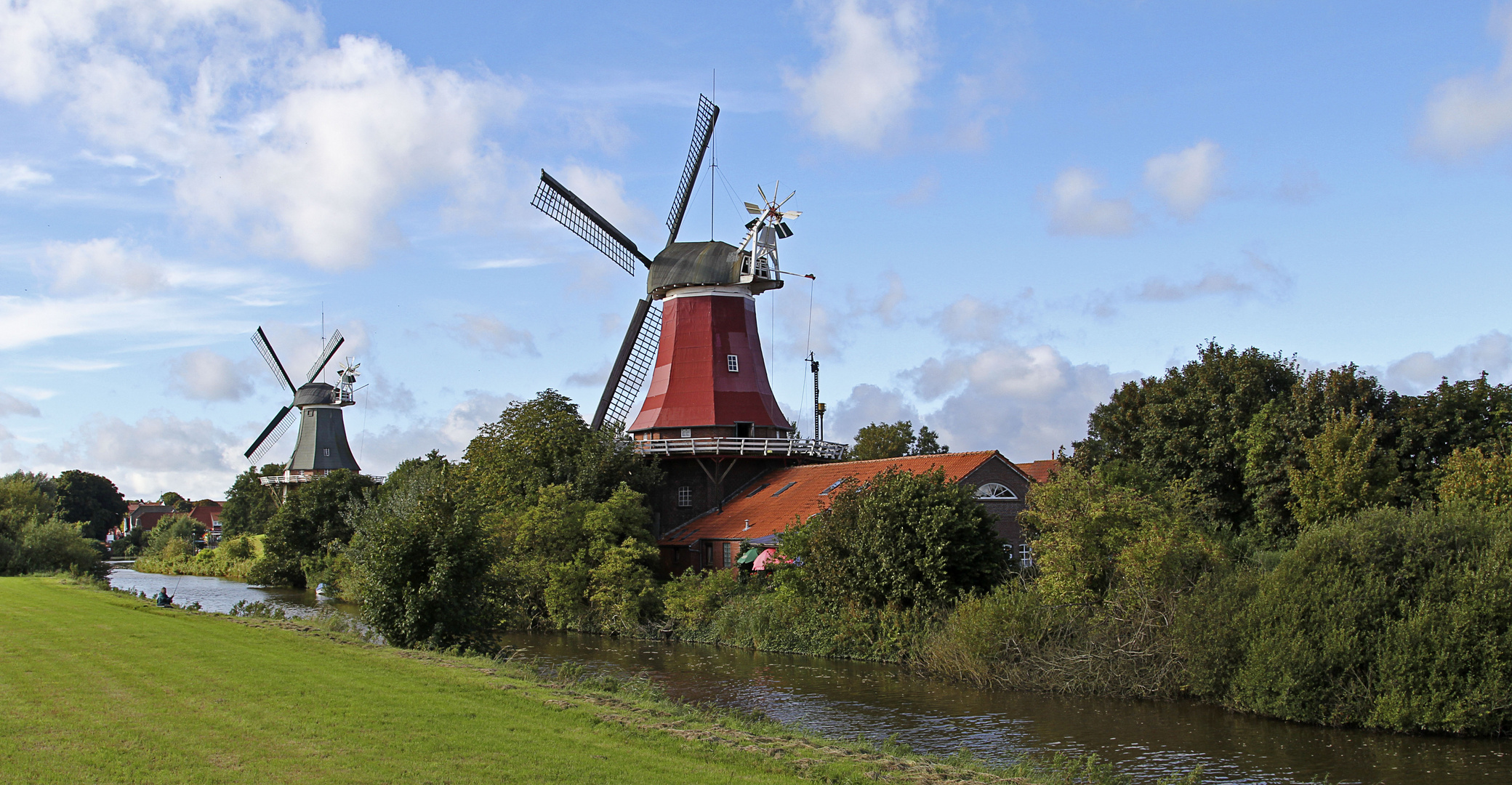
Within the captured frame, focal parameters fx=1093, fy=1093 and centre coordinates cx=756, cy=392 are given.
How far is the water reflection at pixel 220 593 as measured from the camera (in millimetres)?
37344

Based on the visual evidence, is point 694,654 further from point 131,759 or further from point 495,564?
point 131,759

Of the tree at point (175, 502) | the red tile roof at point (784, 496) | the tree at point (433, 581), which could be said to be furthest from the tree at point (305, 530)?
the tree at point (175, 502)

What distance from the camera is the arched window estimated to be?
3061cm

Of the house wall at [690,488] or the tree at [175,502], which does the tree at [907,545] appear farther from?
the tree at [175,502]

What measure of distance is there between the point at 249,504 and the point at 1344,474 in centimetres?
6549

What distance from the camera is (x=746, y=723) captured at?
1493cm

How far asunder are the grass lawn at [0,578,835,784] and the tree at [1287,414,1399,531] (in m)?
16.5

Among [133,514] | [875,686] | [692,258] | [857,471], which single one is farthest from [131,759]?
[133,514]

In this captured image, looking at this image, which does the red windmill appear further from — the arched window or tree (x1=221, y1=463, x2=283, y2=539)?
tree (x1=221, y1=463, x2=283, y2=539)

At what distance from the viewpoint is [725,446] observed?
36.9 meters

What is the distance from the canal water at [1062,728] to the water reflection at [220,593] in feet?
53.9

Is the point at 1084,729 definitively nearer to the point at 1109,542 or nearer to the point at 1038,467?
the point at 1109,542

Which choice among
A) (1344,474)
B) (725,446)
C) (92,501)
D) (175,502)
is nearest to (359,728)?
(1344,474)

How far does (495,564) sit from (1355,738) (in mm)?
17372
